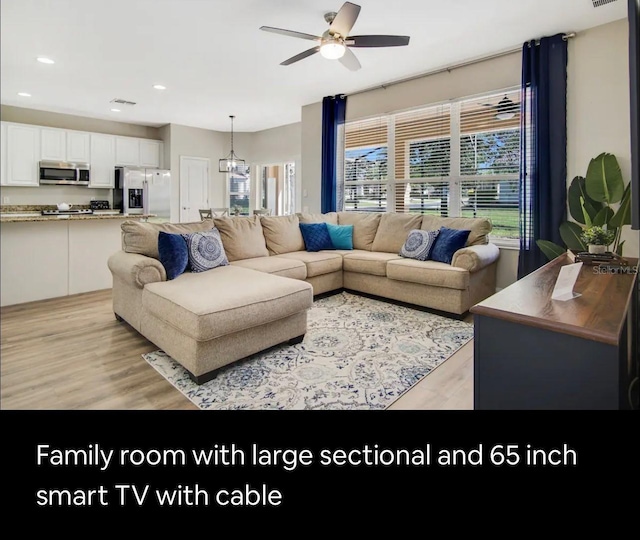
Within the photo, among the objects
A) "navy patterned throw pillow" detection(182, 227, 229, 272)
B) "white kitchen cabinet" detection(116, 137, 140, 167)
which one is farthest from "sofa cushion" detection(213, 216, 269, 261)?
"white kitchen cabinet" detection(116, 137, 140, 167)

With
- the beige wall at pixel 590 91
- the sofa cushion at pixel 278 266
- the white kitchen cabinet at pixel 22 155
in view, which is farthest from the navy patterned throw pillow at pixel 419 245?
the white kitchen cabinet at pixel 22 155

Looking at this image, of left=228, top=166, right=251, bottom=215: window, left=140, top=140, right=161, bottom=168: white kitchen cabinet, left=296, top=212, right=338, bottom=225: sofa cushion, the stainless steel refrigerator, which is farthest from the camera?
left=228, top=166, right=251, bottom=215: window

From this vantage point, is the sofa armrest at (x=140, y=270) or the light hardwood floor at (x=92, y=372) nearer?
the light hardwood floor at (x=92, y=372)

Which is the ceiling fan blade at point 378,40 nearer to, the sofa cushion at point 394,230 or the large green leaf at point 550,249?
the sofa cushion at point 394,230

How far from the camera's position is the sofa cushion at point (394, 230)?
4676 millimetres

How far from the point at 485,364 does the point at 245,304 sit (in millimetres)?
1554

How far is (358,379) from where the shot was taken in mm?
2443

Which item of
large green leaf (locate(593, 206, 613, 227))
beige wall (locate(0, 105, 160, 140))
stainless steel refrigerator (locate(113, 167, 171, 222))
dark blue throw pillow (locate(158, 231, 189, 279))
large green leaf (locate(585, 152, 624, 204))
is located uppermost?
beige wall (locate(0, 105, 160, 140))

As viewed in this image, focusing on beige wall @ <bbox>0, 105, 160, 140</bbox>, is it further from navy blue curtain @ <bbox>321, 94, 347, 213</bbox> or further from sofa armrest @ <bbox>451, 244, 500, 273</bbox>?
sofa armrest @ <bbox>451, 244, 500, 273</bbox>

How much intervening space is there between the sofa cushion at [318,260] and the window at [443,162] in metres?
1.52

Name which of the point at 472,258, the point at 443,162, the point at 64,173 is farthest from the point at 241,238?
the point at 64,173

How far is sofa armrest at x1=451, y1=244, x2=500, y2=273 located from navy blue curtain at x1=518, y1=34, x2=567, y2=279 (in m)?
0.65

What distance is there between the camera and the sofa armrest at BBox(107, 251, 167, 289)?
288 centimetres
